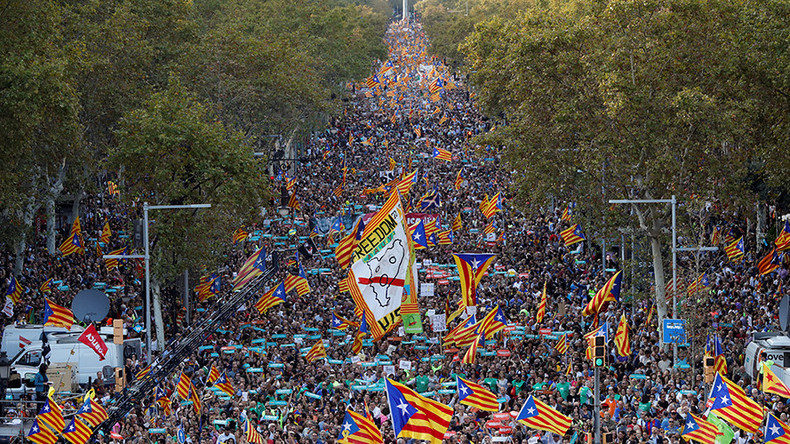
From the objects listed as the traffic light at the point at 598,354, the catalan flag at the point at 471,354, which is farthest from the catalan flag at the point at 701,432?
the catalan flag at the point at 471,354

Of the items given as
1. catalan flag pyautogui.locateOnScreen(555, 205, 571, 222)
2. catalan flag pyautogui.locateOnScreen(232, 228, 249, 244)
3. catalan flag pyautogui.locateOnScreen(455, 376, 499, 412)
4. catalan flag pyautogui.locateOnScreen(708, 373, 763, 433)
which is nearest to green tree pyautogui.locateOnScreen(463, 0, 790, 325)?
catalan flag pyautogui.locateOnScreen(555, 205, 571, 222)

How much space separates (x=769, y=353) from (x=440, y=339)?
30.3ft

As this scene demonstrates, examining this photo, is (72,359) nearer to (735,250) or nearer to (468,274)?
(468,274)

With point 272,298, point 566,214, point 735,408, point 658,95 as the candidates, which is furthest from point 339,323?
point 566,214

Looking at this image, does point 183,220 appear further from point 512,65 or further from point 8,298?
point 512,65

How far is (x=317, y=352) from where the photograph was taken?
34.5 m

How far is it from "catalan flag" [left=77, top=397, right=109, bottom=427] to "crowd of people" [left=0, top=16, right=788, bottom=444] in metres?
0.53

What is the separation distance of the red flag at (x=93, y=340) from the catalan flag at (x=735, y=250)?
20375 mm

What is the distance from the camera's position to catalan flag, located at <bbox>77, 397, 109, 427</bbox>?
27.9 metres

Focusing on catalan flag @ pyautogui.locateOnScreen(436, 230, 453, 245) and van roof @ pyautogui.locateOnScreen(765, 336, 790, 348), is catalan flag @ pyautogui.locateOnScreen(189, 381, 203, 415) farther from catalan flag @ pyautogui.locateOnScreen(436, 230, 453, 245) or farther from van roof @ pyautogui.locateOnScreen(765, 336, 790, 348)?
catalan flag @ pyautogui.locateOnScreen(436, 230, 453, 245)

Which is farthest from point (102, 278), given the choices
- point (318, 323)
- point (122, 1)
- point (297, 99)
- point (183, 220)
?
point (297, 99)

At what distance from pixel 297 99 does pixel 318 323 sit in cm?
2761

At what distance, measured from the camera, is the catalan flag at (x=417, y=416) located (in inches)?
803

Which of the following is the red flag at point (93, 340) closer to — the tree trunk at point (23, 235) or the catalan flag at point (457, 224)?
the tree trunk at point (23, 235)
